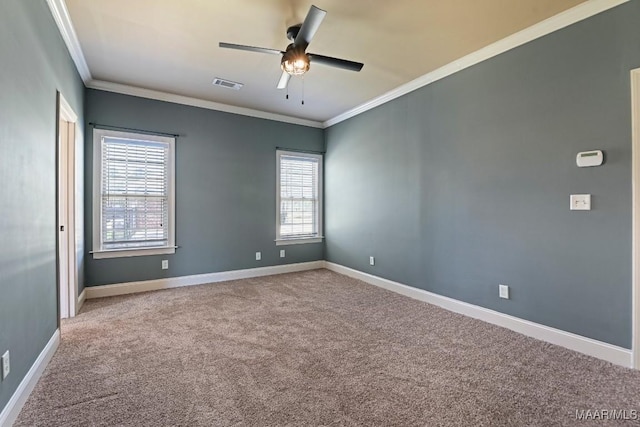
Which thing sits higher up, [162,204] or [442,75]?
[442,75]

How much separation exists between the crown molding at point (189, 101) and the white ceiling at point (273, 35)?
10 cm

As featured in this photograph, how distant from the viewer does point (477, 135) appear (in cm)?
327

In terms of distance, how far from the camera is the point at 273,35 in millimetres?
2906

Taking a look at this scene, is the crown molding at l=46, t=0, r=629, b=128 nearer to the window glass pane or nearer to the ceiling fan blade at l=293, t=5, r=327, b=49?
the window glass pane

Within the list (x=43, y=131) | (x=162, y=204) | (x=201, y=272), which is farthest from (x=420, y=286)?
(x=43, y=131)

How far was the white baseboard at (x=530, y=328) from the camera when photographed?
91.3 inches

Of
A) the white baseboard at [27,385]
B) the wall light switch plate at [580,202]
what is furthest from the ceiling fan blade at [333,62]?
the white baseboard at [27,385]

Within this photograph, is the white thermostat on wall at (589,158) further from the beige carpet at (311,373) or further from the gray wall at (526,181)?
the beige carpet at (311,373)

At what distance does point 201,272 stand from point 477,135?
4.18 metres

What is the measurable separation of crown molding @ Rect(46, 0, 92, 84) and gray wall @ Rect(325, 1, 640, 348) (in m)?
3.65

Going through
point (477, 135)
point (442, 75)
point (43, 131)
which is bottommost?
point (43, 131)

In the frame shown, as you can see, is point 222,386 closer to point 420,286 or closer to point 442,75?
point 420,286

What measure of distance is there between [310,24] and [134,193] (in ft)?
11.0

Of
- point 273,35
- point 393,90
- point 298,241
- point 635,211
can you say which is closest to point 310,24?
point 273,35
